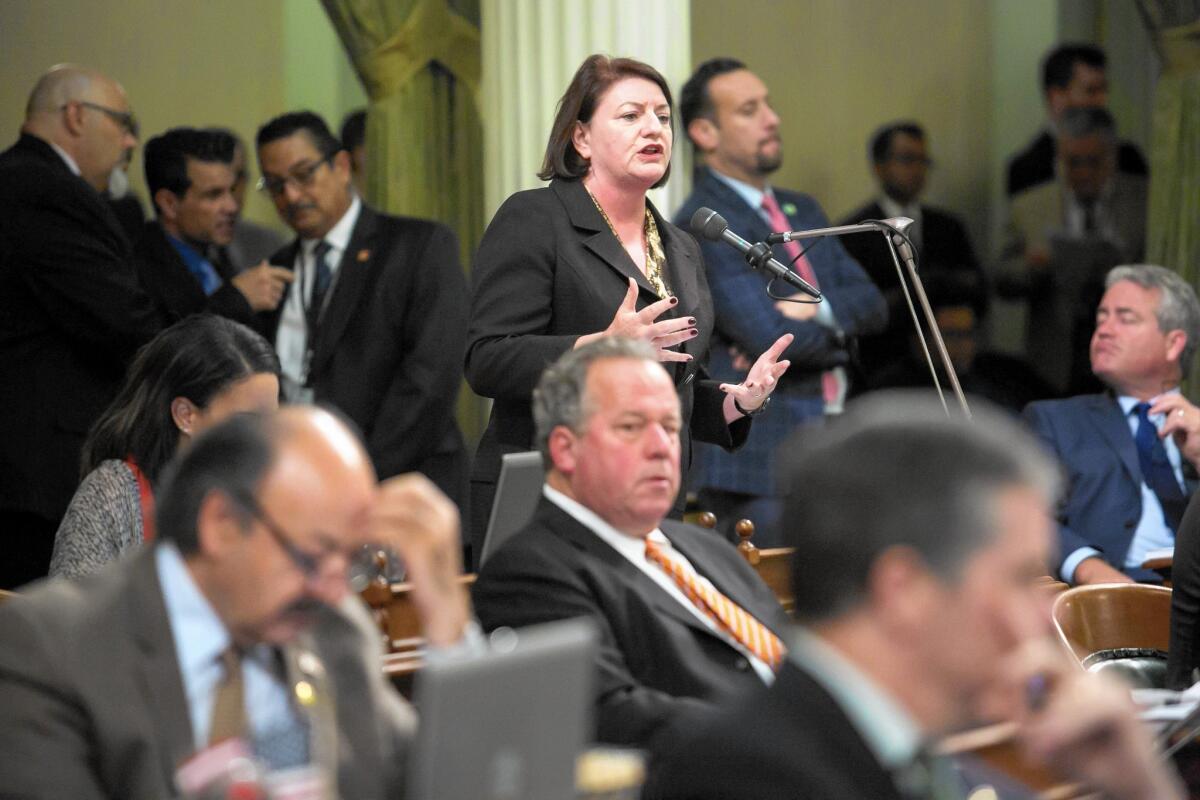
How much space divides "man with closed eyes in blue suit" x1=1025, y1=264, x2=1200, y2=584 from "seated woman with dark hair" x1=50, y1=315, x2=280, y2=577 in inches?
90.9

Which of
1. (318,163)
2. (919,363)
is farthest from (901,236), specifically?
(919,363)

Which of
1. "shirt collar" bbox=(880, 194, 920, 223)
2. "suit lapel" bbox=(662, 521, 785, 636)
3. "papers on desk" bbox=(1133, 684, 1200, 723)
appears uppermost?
"shirt collar" bbox=(880, 194, 920, 223)

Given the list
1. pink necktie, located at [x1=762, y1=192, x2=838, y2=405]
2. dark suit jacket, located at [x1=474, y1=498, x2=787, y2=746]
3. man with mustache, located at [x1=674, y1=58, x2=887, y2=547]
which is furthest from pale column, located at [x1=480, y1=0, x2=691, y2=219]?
dark suit jacket, located at [x1=474, y1=498, x2=787, y2=746]

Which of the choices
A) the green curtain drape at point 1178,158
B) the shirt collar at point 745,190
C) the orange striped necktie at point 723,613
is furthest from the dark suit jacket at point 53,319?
the green curtain drape at point 1178,158

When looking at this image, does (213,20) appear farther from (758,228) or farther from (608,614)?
(608,614)

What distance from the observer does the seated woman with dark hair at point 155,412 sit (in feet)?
10.4

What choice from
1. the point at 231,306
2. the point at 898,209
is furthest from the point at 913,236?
the point at 231,306

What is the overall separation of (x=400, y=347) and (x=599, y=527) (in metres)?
2.08

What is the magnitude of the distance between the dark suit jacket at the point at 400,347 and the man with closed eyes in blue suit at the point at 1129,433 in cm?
162

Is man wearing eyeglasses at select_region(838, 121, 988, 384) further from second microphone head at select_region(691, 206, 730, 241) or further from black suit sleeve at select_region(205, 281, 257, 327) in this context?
second microphone head at select_region(691, 206, 730, 241)

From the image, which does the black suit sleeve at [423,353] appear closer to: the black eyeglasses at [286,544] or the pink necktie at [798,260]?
the pink necktie at [798,260]

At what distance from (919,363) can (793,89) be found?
1.57 m

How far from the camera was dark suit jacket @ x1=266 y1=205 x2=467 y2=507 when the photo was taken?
15.3 feet

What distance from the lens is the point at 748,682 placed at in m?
2.71
